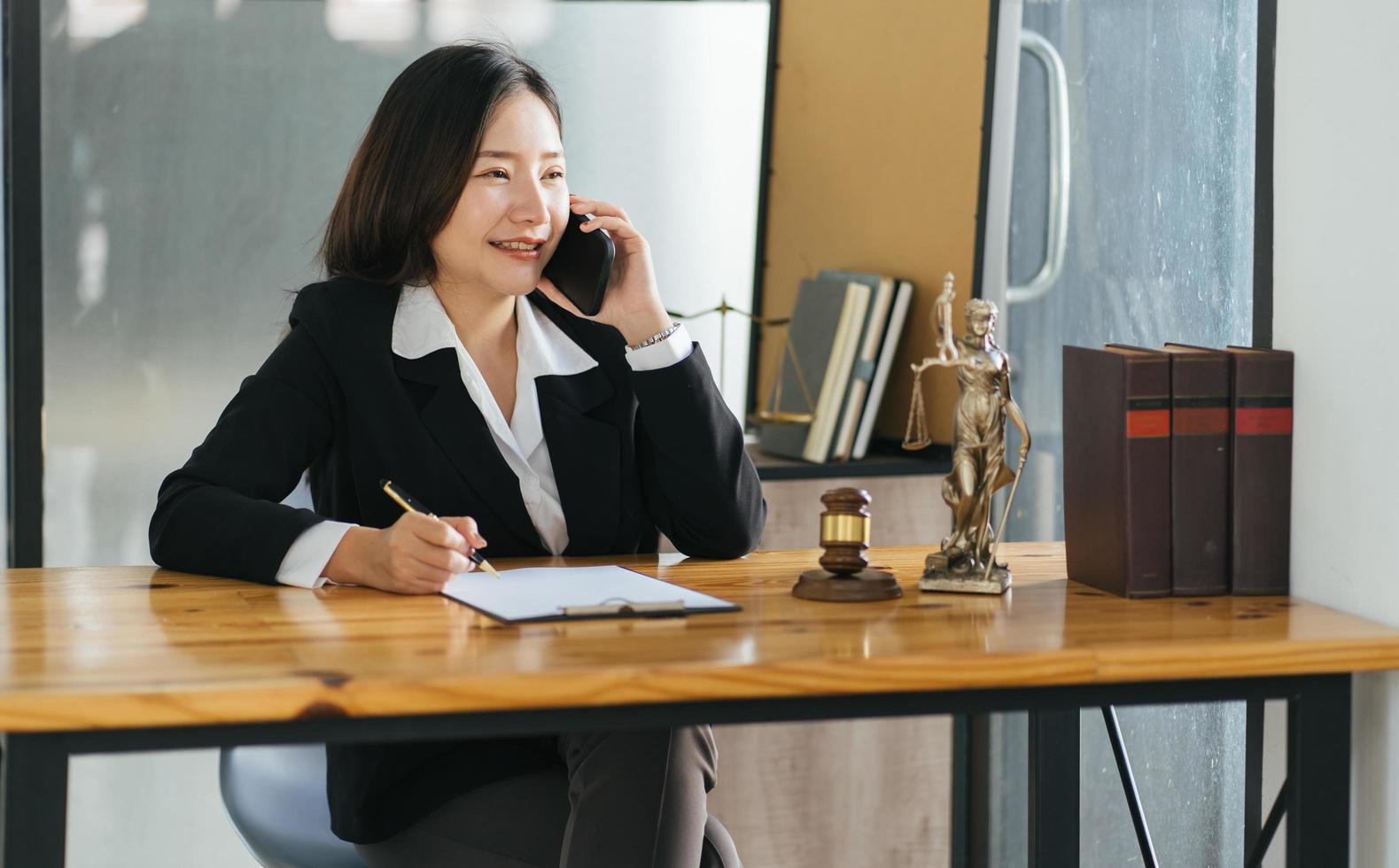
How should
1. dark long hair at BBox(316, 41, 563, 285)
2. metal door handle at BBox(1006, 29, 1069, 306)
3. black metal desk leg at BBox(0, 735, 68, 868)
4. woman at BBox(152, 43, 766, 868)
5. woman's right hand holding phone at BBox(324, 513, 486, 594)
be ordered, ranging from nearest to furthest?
black metal desk leg at BBox(0, 735, 68, 868) → woman's right hand holding phone at BBox(324, 513, 486, 594) → woman at BBox(152, 43, 766, 868) → dark long hair at BBox(316, 41, 563, 285) → metal door handle at BBox(1006, 29, 1069, 306)

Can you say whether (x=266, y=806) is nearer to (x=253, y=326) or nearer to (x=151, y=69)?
(x=253, y=326)

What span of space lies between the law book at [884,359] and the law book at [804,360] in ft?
0.28

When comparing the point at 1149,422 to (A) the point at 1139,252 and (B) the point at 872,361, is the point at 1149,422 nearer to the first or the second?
(A) the point at 1139,252

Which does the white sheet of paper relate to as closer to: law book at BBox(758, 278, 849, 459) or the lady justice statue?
the lady justice statue

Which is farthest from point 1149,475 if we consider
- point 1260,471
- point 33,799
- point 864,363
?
point 864,363

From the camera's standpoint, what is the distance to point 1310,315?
1.55 meters

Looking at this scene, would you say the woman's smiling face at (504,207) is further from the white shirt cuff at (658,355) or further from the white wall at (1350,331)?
the white wall at (1350,331)

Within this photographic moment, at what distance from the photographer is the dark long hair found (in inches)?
71.6

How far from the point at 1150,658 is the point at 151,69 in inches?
87.8

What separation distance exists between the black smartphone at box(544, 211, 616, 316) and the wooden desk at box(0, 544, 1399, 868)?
0.43 metres

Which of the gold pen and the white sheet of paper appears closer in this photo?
the white sheet of paper

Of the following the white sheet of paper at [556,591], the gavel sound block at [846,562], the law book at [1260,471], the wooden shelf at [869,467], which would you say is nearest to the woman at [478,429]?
the white sheet of paper at [556,591]

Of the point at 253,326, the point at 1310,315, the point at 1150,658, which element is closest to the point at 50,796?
the point at 1150,658

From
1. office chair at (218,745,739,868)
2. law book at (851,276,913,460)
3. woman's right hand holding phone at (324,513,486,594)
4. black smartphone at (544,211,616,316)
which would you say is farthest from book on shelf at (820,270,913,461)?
woman's right hand holding phone at (324,513,486,594)
